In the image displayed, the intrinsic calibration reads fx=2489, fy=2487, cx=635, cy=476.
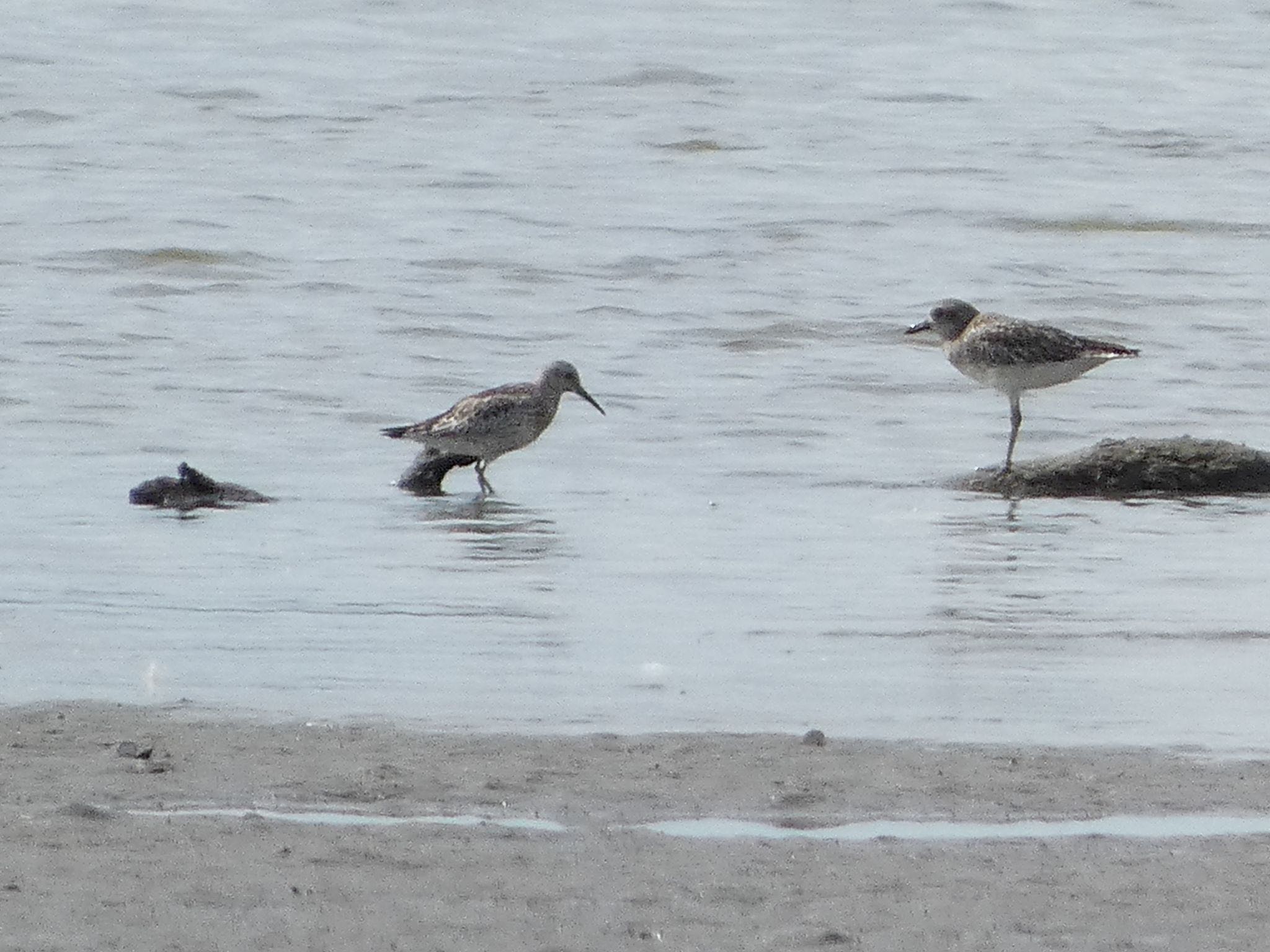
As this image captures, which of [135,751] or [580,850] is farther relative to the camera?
[135,751]

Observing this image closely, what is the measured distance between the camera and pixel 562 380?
13172mm

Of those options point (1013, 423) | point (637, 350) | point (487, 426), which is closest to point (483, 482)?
point (487, 426)

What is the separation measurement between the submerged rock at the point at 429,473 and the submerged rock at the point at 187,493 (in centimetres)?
117

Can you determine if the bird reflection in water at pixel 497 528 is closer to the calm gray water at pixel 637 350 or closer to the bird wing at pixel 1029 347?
the calm gray water at pixel 637 350

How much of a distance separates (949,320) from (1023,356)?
0.96 meters

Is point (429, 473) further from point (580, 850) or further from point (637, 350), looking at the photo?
point (580, 850)

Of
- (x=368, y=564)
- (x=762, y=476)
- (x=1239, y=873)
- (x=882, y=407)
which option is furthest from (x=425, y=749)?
(x=882, y=407)

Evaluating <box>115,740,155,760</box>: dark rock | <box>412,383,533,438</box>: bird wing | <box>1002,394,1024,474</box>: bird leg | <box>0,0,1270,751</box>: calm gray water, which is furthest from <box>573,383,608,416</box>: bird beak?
<box>115,740,155,760</box>: dark rock

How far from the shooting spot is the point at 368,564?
949 centimetres

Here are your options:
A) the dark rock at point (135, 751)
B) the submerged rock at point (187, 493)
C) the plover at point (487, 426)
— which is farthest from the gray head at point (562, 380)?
the dark rock at point (135, 751)

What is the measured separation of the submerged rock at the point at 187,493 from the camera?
1072 cm

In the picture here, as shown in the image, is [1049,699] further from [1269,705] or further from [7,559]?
[7,559]

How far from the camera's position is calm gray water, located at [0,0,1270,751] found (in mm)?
7730

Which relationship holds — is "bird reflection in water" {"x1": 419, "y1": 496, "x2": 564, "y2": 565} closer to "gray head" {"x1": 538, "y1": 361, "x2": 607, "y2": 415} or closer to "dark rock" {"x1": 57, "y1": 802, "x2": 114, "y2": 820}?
"gray head" {"x1": 538, "y1": 361, "x2": 607, "y2": 415}
